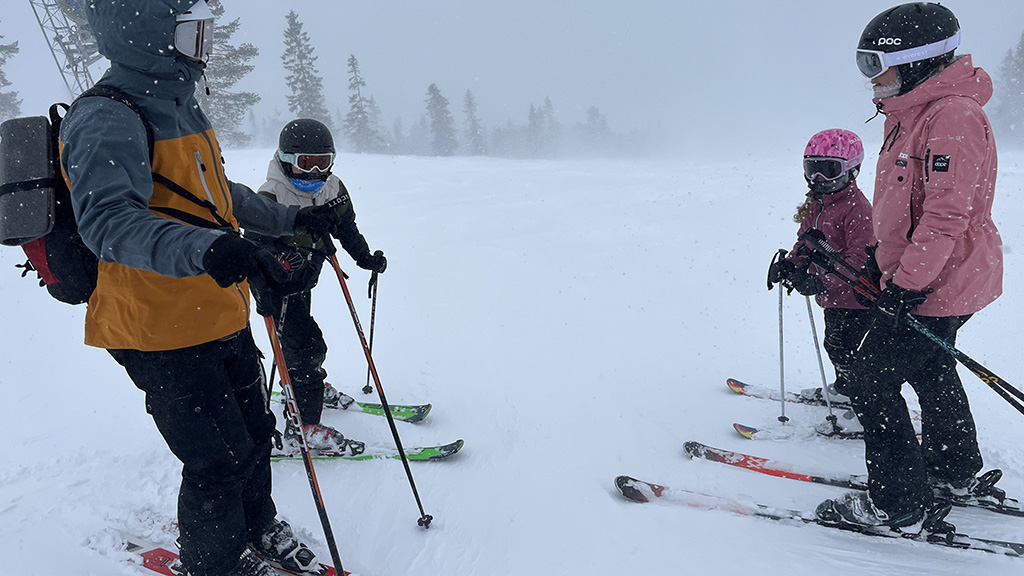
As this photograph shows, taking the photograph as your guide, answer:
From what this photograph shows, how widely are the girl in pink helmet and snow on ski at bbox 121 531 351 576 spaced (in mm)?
3736

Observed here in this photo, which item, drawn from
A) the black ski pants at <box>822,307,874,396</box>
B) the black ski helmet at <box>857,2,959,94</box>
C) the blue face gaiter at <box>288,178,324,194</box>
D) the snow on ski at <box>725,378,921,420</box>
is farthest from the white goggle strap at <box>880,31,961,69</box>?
the blue face gaiter at <box>288,178,324,194</box>

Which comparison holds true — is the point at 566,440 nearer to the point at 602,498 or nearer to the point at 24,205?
the point at 602,498

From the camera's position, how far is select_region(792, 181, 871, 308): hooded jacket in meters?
3.89

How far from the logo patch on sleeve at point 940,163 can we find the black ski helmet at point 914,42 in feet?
1.62

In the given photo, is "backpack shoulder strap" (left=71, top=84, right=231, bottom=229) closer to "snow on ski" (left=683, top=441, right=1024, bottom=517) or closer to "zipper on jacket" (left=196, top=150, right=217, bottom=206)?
"zipper on jacket" (left=196, top=150, right=217, bottom=206)

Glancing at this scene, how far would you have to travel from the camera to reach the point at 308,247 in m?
3.87

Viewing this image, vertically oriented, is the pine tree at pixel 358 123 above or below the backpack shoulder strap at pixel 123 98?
above

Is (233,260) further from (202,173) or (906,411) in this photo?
(906,411)

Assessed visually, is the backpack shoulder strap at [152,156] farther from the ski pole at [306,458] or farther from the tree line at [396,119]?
the tree line at [396,119]

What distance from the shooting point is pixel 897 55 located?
2.72m

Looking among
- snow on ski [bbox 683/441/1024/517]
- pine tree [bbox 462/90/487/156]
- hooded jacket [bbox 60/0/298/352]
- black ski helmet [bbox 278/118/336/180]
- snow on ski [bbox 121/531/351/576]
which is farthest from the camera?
pine tree [bbox 462/90/487/156]

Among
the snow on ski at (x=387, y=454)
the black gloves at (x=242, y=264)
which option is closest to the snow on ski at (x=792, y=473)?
the snow on ski at (x=387, y=454)

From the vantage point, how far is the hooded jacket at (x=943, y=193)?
8.16 feet

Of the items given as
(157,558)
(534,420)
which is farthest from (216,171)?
(534,420)
